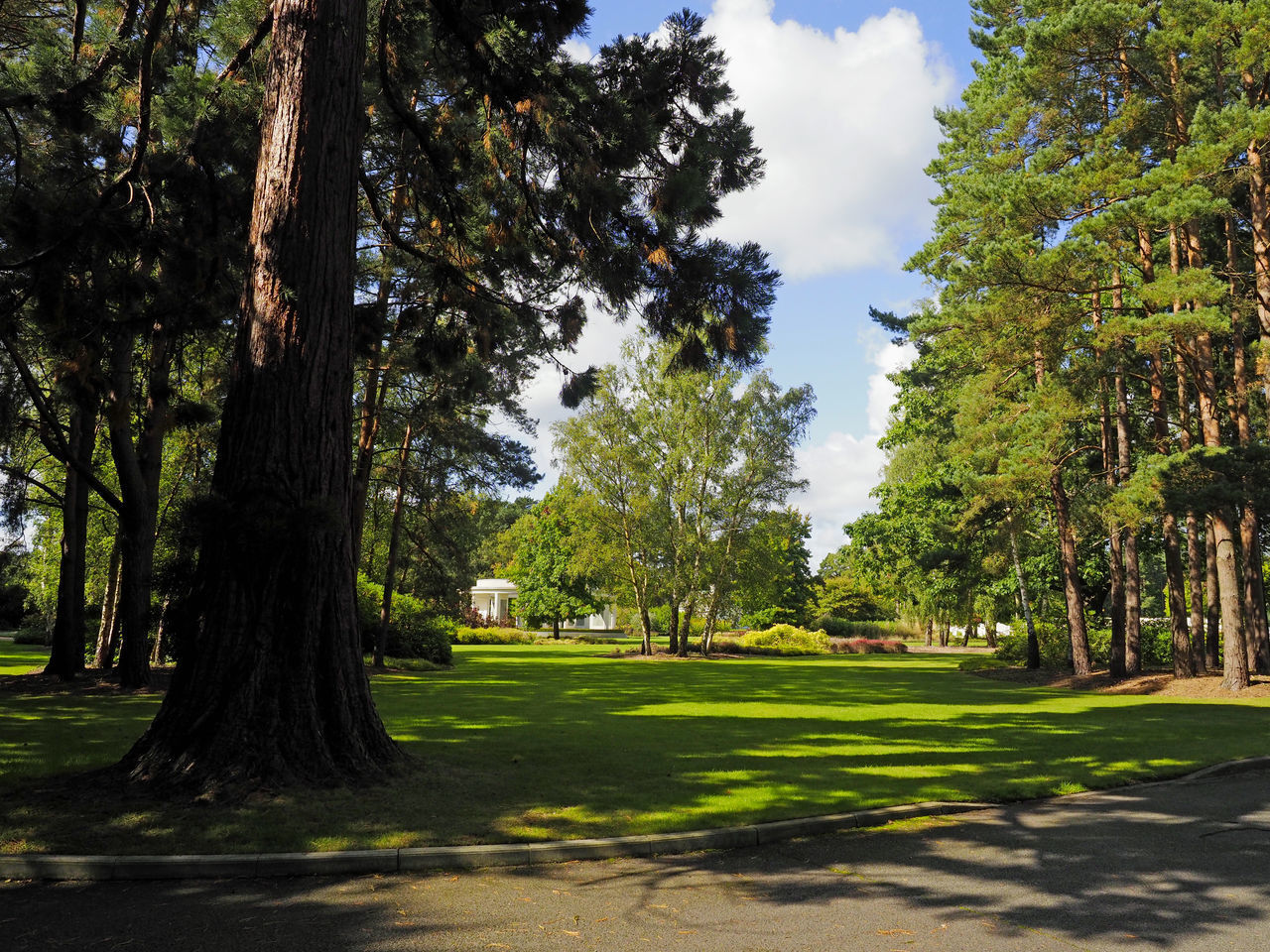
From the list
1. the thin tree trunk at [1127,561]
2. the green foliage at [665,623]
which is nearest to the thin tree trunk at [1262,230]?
the thin tree trunk at [1127,561]

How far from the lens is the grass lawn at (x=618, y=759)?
6.45m

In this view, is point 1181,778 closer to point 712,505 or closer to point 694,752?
point 694,752

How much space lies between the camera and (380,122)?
43.8 feet

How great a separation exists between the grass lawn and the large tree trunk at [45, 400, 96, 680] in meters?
2.70

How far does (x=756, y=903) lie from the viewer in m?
5.14

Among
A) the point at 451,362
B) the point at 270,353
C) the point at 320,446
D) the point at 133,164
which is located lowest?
the point at 320,446

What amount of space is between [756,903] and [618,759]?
15.5 feet

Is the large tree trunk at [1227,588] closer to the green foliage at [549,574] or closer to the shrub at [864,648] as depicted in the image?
the shrub at [864,648]

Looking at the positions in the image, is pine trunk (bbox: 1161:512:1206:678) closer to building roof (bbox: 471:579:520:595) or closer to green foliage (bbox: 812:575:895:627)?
green foliage (bbox: 812:575:895:627)

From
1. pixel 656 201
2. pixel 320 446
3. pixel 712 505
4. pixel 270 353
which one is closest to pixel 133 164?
pixel 270 353

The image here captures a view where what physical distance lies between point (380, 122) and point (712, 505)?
23.6 metres

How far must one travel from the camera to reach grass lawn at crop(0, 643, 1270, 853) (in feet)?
21.2

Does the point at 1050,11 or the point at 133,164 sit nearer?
the point at 133,164

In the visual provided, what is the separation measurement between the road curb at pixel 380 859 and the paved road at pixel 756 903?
14 centimetres
